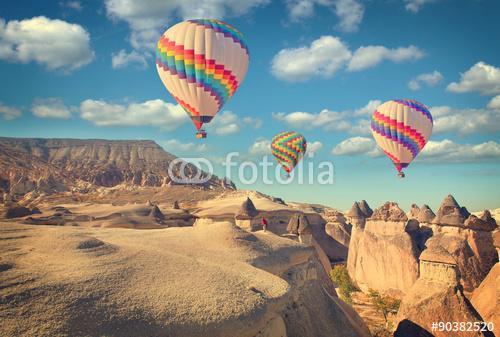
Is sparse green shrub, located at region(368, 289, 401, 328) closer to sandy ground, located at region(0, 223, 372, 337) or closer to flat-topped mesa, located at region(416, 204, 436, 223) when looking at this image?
flat-topped mesa, located at region(416, 204, 436, 223)

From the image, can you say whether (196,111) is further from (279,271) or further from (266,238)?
(279,271)

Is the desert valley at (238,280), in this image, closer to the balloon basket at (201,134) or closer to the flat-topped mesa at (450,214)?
the flat-topped mesa at (450,214)

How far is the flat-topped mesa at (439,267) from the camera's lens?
11.7 m

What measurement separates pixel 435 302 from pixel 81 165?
11812cm

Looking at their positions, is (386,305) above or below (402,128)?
below

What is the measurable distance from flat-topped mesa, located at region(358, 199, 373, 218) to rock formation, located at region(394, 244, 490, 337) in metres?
21.1

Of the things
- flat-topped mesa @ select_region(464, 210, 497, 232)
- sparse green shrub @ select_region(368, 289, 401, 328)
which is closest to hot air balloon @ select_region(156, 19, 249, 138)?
sparse green shrub @ select_region(368, 289, 401, 328)

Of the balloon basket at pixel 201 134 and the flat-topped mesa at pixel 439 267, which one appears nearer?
the flat-topped mesa at pixel 439 267

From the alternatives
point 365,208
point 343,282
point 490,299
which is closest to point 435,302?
point 490,299

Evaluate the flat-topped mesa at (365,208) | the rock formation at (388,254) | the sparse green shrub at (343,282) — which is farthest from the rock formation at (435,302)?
the flat-topped mesa at (365,208)

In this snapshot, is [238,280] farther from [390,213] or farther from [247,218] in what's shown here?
[247,218]

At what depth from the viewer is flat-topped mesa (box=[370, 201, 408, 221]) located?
23159 millimetres

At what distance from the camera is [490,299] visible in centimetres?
1251

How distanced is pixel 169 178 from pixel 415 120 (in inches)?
3420
